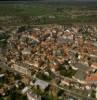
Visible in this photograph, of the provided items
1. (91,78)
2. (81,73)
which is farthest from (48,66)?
(91,78)

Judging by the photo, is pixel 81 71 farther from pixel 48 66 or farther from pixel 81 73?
pixel 48 66

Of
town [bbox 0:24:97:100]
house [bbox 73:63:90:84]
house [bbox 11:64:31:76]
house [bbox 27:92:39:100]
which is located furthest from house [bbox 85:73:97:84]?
house [bbox 11:64:31:76]

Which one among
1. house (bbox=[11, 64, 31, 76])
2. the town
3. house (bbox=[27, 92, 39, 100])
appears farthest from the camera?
house (bbox=[11, 64, 31, 76])

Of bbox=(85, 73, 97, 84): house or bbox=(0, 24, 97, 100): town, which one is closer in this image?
bbox=(0, 24, 97, 100): town

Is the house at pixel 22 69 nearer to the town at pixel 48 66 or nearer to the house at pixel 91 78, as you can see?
the town at pixel 48 66

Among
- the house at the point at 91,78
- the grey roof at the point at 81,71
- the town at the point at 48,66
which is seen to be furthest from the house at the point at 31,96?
the house at the point at 91,78

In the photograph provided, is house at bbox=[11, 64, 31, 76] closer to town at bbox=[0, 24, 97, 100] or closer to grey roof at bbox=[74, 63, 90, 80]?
town at bbox=[0, 24, 97, 100]

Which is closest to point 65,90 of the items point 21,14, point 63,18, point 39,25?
point 39,25

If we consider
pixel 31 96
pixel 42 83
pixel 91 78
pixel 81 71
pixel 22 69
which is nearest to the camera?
pixel 31 96

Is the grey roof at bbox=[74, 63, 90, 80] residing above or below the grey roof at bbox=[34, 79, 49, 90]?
above
